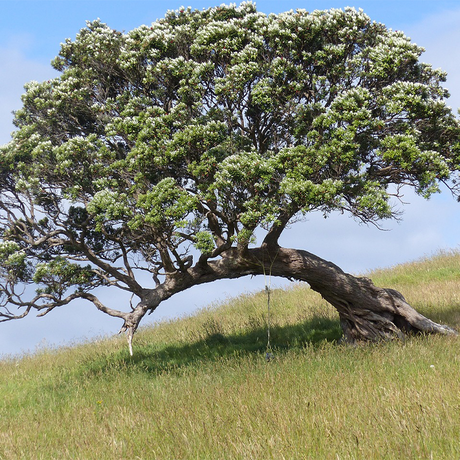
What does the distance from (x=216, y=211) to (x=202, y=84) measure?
13.3 ft

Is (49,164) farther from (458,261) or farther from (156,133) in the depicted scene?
(458,261)

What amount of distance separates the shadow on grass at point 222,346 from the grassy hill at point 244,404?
0.07m

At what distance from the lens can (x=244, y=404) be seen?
9.70 m

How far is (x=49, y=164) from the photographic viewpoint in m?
15.9

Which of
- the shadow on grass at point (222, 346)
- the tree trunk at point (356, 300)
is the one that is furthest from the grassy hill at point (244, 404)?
the tree trunk at point (356, 300)

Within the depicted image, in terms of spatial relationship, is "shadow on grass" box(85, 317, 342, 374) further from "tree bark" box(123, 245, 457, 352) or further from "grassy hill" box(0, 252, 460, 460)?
"tree bark" box(123, 245, 457, 352)

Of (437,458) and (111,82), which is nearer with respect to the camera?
(437,458)

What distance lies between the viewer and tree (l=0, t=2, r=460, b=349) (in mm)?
13914

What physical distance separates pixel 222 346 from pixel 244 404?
388 inches

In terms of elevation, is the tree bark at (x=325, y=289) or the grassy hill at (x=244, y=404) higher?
the tree bark at (x=325, y=289)

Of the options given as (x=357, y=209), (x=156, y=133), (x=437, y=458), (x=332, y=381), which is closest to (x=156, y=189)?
(x=156, y=133)

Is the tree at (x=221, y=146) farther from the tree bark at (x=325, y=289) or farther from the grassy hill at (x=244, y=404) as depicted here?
the grassy hill at (x=244, y=404)

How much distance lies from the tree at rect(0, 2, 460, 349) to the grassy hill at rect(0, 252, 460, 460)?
3.13 metres

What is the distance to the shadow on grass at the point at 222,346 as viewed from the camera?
18.1 meters
